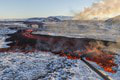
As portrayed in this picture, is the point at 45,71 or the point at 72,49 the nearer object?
the point at 45,71

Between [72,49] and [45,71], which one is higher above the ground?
[72,49]

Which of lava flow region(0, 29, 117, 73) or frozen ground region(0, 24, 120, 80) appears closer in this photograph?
frozen ground region(0, 24, 120, 80)

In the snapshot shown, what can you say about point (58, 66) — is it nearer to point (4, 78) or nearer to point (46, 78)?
point (46, 78)

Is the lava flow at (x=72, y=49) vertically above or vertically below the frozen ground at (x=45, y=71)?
above

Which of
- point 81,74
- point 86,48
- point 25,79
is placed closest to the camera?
point 25,79

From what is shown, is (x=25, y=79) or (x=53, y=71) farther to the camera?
(x=53, y=71)

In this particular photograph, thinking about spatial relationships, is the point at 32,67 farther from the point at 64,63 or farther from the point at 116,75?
the point at 116,75

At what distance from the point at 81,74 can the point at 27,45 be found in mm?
14659

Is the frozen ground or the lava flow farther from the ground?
the lava flow

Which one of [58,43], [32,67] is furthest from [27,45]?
[32,67]

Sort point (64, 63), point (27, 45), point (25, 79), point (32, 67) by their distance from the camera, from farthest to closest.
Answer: point (27, 45), point (64, 63), point (32, 67), point (25, 79)

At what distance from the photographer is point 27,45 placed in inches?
909

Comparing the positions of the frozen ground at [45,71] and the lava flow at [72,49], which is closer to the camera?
the frozen ground at [45,71]

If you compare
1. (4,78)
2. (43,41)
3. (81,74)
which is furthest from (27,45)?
(81,74)
